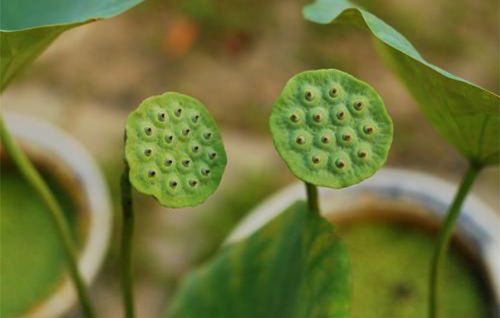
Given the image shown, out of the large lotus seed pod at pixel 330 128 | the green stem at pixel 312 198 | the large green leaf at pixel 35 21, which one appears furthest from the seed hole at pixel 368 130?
the large green leaf at pixel 35 21

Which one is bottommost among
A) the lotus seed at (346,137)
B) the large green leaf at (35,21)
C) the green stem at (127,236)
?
the green stem at (127,236)

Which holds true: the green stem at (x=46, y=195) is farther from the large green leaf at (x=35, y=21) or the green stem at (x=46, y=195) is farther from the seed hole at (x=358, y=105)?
the seed hole at (x=358, y=105)

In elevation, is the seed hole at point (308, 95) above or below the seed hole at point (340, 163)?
above

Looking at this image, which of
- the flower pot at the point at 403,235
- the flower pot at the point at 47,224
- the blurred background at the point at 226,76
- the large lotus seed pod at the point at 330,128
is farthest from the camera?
the blurred background at the point at 226,76

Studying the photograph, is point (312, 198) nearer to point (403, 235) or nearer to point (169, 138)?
point (169, 138)

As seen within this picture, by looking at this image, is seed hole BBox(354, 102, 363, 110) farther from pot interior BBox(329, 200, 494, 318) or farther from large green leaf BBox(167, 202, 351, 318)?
pot interior BBox(329, 200, 494, 318)

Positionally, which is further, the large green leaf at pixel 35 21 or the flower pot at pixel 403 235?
the flower pot at pixel 403 235

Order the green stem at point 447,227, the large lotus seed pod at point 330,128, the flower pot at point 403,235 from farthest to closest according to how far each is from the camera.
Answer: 1. the flower pot at point 403,235
2. the green stem at point 447,227
3. the large lotus seed pod at point 330,128

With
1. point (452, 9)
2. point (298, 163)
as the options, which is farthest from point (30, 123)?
point (452, 9)
